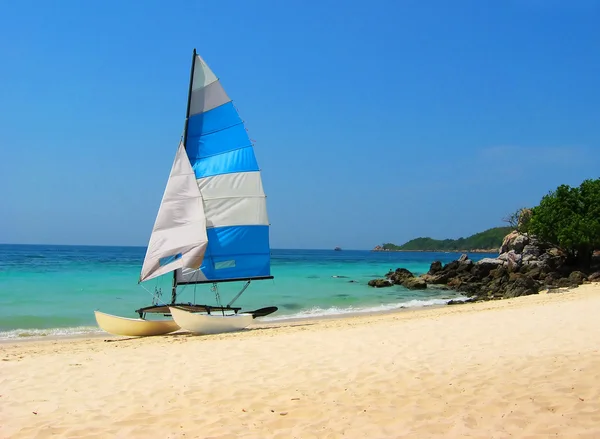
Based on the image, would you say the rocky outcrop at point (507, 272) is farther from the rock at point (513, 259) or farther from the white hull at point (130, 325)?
the white hull at point (130, 325)

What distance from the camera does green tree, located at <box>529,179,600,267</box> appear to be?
30.8 m

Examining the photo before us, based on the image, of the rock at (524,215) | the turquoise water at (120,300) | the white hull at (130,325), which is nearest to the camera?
the white hull at (130,325)

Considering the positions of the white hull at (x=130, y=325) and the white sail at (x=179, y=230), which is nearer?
Answer: the white hull at (x=130, y=325)

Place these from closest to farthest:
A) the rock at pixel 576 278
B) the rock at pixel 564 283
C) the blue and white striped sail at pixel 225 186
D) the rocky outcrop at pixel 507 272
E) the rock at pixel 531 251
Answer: the blue and white striped sail at pixel 225 186 < the rock at pixel 564 283 < the rock at pixel 576 278 < the rocky outcrop at pixel 507 272 < the rock at pixel 531 251

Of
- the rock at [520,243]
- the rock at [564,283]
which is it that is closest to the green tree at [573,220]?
the rock at [520,243]

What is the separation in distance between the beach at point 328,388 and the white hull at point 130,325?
10.7 ft

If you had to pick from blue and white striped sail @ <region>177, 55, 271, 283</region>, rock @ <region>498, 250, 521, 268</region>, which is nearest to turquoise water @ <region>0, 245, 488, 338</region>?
blue and white striped sail @ <region>177, 55, 271, 283</region>

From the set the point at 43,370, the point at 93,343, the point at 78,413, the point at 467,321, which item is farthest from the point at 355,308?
the point at 78,413

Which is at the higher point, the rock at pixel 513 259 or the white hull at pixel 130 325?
the rock at pixel 513 259

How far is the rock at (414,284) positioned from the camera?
117ft

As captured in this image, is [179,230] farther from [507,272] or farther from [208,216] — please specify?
[507,272]

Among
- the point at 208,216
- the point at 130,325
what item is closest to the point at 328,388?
the point at 130,325

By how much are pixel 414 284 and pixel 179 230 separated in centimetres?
2523

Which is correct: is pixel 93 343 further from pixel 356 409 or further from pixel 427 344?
pixel 356 409
